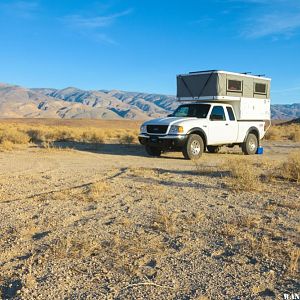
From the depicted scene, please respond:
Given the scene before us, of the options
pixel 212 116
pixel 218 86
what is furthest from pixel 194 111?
pixel 218 86

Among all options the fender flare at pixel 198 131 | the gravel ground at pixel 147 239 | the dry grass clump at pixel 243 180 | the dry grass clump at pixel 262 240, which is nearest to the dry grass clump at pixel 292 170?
the gravel ground at pixel 147 239

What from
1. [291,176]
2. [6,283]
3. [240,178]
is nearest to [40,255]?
[6,283]

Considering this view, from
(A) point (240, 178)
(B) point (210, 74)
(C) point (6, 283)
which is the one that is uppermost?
(B) point (210, 74)

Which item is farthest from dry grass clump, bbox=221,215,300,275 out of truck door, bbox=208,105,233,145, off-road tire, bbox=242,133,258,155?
off-road tire, bbox=242,133,258,155

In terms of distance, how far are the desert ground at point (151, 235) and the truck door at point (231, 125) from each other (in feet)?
17.6

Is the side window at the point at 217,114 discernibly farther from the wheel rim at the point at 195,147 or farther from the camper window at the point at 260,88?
the camper window at the point at 260,88

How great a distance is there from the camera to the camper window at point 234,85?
1523 cm

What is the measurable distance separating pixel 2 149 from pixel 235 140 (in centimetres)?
934

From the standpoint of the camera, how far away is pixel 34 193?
8.24 meters

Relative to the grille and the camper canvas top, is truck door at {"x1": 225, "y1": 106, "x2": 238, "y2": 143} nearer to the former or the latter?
the camper canvas top

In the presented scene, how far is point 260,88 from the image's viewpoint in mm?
16844

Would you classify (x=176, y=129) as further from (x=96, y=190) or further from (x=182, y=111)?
(x=96, y=190)

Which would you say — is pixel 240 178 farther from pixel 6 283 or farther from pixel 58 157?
pixel 58 157

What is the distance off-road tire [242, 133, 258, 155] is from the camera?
16453mm
